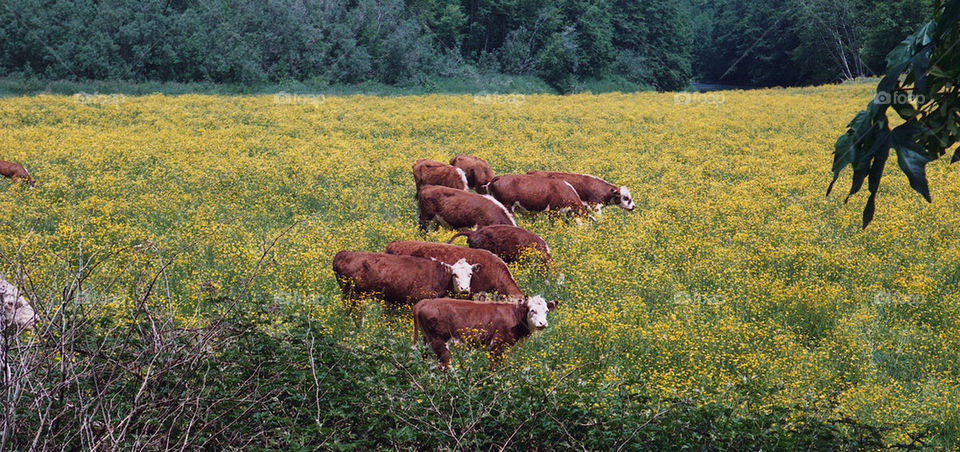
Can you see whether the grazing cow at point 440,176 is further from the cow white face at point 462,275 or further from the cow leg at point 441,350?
the cow leg at point 441,350

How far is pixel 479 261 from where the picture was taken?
9.47 metres

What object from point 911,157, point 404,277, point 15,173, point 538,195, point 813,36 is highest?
point 911,157

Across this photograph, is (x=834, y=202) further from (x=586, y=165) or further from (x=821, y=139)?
(x=821, y=139)

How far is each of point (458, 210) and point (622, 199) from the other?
12.3 ft

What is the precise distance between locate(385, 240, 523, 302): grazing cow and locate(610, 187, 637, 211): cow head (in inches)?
210

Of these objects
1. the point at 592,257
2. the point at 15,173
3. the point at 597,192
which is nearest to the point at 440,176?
the point at 597,192

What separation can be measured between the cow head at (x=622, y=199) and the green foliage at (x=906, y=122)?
11.0 m

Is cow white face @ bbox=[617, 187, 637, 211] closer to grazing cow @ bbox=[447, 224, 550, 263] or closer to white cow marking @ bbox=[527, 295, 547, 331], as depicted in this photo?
grazing cow @ bbox=[447, 224, 550, 263]

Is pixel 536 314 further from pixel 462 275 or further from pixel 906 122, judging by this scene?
pixel 906 122

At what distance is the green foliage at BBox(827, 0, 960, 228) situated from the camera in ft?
8.29

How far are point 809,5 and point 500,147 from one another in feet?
181

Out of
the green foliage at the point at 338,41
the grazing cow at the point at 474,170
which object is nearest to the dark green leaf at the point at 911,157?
the grazing cow at the point at 474,170

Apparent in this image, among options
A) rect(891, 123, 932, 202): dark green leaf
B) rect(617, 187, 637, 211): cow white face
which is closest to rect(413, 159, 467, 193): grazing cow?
rect(617, 187, 637, 211): cow white face

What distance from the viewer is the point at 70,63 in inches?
1874
